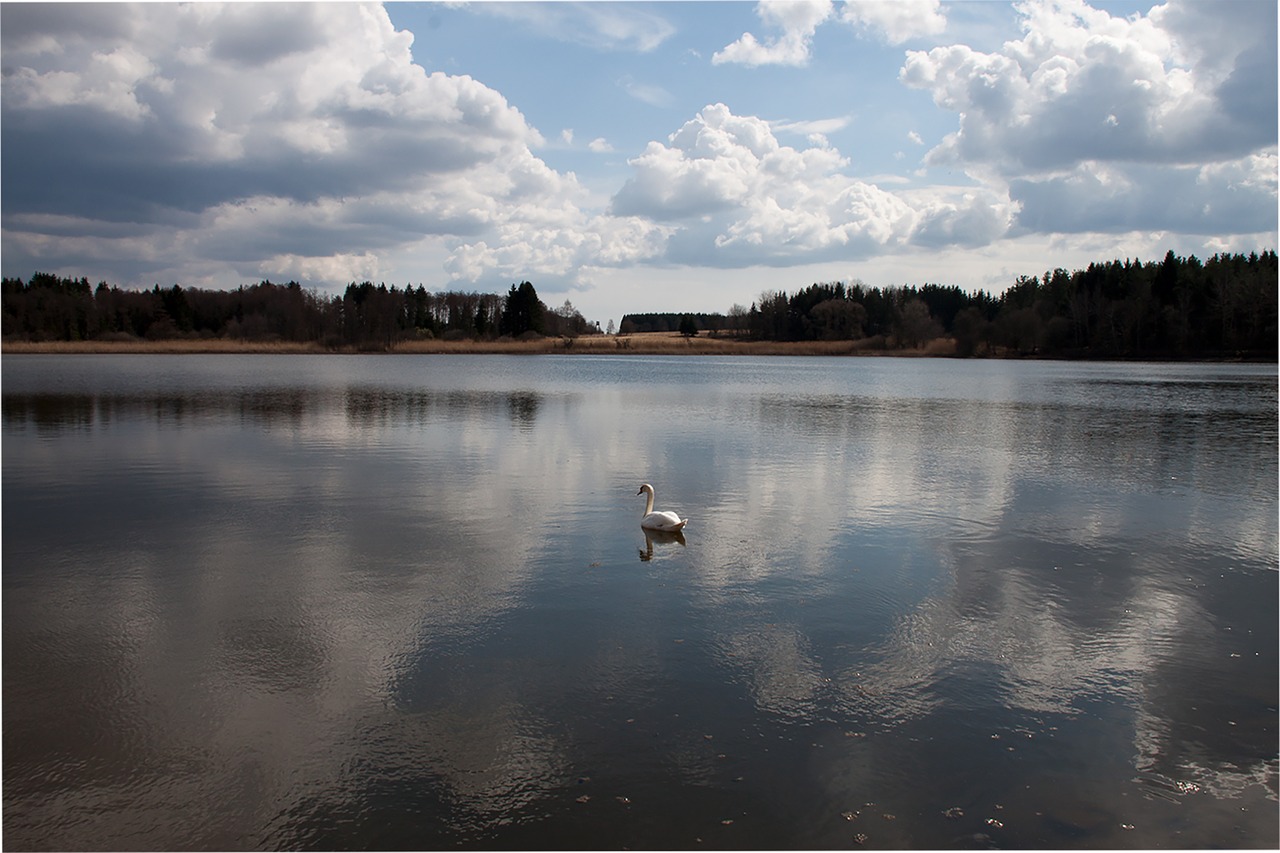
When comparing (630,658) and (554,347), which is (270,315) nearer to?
(554,347)

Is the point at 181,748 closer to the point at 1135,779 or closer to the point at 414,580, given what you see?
the point at 414,580

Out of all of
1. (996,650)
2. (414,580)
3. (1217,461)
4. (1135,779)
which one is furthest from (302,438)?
(1217,461)

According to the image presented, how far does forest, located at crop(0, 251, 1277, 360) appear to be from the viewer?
81750 mm

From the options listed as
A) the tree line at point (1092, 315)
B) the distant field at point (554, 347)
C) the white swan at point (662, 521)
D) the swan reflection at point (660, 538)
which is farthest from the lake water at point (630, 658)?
the distant field at point (554, 347)

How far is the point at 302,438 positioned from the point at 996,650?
671 inches

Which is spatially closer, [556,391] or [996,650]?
[996,650]

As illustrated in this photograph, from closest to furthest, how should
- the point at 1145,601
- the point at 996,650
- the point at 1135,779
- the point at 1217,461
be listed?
the point at 1135,779 < the point at 996,650 < the point at 1145,601 < the point at 1217,461

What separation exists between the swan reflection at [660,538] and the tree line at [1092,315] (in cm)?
7760

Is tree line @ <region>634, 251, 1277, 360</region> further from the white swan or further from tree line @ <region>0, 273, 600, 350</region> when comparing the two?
the white swan

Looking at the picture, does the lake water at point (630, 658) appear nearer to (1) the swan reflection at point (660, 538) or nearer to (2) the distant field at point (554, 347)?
(1) the swan reflection at point (660, 538)

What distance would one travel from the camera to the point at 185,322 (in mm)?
106562

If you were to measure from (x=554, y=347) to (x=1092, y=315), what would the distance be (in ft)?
196

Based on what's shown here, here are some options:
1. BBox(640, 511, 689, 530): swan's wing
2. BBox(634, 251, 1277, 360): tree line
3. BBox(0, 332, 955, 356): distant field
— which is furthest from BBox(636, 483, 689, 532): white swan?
BBox(0, 332, 955, 356): distant field

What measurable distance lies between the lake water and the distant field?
83.4 m
